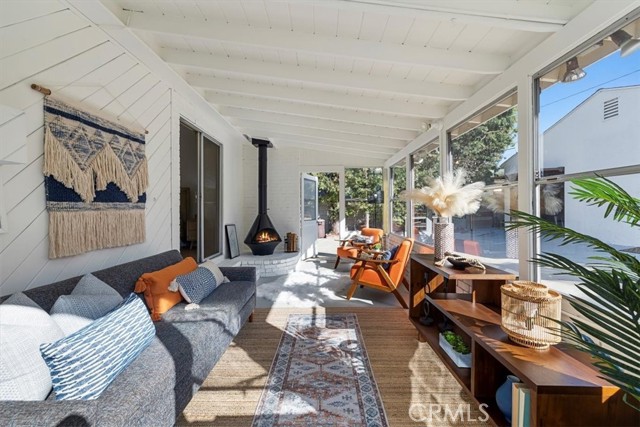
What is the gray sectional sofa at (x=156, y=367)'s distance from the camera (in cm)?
93

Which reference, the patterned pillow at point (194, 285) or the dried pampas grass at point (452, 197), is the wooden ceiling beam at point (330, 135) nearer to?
the dried pampas grass at point (452, 197)

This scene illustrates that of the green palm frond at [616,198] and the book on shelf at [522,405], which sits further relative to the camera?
the book on shelf at [522,405]

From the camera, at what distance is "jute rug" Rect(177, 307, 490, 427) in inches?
69.7

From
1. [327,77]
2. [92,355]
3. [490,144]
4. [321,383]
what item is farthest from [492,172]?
[92,355]

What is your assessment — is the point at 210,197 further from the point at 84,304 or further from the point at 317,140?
the point at 84,304

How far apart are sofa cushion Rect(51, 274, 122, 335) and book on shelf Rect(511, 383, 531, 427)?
2128 mm

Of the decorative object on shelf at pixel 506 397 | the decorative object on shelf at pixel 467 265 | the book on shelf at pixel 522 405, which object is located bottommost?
the decorative object on shelf at pixel 506 397

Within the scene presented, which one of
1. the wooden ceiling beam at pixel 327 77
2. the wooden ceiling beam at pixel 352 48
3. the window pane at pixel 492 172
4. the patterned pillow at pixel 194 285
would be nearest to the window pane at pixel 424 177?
the window pane at pixel 492 172

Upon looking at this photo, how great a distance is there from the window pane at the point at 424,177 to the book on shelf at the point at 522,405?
9.55ft

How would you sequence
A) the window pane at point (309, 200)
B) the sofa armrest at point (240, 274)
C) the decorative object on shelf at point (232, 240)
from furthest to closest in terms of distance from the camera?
the window pane at point (309, 200)
the decorative object on shelf at point (232, 240)
the sofa armrest at point (240, 274)

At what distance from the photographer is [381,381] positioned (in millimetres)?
2111

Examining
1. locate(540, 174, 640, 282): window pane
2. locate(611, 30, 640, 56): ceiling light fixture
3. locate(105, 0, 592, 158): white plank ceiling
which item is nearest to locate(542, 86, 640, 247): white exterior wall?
locate(540, 174, 640, 282): window pane

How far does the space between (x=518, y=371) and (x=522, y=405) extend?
15cm

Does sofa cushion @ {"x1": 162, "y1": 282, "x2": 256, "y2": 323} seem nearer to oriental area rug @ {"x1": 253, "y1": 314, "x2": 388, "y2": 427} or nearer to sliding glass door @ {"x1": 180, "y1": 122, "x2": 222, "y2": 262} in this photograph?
oriental area rug @ {"x1": 253, "y1": 314, "x2": 388, "y2": 427}
